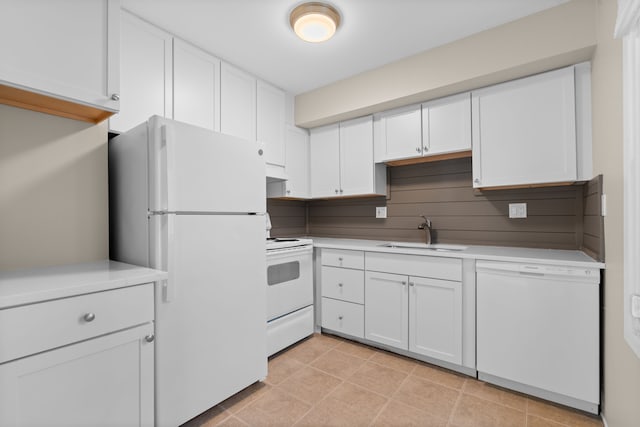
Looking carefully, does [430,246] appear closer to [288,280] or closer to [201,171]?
[288,280]

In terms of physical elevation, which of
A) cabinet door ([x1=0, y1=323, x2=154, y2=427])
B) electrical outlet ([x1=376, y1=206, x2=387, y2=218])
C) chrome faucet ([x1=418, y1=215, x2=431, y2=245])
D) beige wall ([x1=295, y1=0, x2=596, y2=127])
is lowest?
cabinet door ([x1=0, y1=323, x2=154, y2=427])

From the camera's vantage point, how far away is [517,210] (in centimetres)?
240

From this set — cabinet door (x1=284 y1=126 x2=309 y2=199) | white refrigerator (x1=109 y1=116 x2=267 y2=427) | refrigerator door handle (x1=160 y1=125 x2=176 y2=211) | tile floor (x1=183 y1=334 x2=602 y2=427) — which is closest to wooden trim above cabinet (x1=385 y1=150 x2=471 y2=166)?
cabinet door (x1=284 y1=126 x2=309 y2=199)

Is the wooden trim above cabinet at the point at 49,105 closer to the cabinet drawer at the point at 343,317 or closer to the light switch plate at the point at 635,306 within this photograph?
the cabinet drawer at the point at 343,317

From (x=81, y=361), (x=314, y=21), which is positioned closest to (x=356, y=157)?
(x=314, y=21)

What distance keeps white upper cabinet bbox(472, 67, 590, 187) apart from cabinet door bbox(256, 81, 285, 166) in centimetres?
169


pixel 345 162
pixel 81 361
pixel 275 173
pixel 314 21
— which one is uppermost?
pixel 314 21

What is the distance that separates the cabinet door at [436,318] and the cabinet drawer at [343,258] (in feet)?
1.52

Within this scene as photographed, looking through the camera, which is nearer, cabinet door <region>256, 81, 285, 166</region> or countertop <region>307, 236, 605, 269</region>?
countertop <region>307, 236, 605, 269</region>

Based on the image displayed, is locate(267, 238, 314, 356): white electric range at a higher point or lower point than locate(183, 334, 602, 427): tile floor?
higher

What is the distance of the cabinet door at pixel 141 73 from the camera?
1.85m

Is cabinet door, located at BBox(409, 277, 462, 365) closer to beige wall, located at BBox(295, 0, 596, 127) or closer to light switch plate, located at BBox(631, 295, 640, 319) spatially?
light switch plate, located at BBox(631, 295, 640, 319)

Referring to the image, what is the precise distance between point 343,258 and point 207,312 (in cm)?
131

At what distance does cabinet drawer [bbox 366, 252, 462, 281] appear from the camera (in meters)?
2.15
